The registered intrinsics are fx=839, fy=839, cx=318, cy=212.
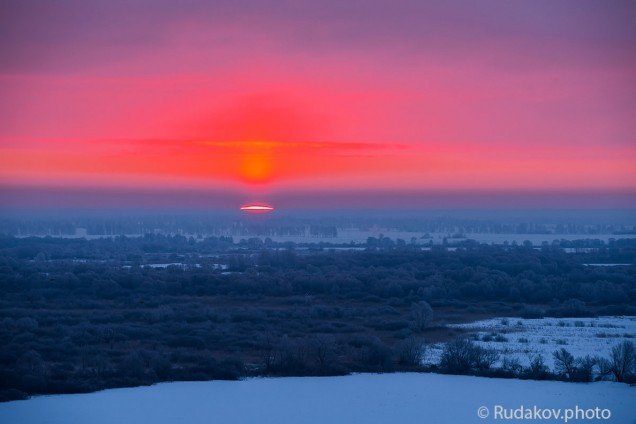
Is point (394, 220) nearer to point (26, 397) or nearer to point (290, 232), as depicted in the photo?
point (290, 232)

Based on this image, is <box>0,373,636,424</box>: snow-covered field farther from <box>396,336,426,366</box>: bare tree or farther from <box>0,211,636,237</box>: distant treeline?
<box>0,211,636,237</box>: distant treeline

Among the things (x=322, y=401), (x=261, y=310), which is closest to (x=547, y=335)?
(x=261, y=310)

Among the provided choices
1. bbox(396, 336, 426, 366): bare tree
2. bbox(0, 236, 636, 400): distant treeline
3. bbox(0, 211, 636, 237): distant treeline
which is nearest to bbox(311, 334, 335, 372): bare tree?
bbox(0, 236, 636, 400): distant treeline

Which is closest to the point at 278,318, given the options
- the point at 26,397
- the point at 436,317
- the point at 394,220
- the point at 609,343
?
the point at 436,317

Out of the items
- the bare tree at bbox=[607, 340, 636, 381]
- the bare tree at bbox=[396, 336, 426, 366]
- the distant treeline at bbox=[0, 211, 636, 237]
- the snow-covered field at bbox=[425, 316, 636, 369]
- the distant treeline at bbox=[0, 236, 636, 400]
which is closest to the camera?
the bare tree at bbox=[607, 340, 636, 381]

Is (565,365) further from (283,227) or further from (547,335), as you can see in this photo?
(283,227)

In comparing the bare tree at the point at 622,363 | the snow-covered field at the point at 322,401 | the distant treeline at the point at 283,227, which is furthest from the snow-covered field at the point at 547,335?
the distant treeline at the point at 283,227
